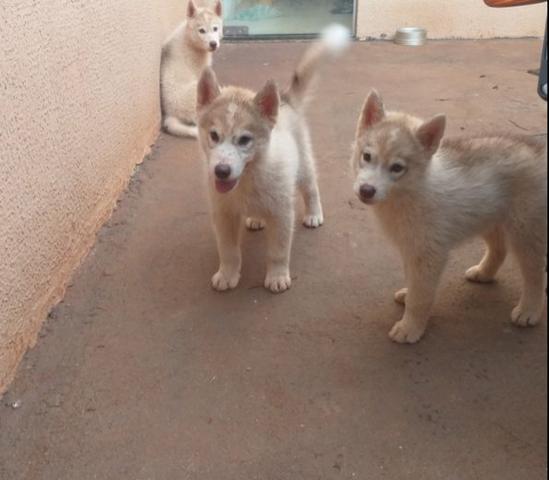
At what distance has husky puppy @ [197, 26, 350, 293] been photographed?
1.94 m

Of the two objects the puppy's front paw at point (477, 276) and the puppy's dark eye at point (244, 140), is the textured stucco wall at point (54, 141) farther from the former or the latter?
the puppy's front paw at point (477, 276)

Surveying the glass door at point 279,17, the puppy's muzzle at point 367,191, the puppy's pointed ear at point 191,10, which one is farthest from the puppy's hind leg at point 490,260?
the glass door at point 279,17

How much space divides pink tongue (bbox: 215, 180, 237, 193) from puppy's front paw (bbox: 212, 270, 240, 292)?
40 centimetres

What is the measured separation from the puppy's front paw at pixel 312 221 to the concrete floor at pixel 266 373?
38mm

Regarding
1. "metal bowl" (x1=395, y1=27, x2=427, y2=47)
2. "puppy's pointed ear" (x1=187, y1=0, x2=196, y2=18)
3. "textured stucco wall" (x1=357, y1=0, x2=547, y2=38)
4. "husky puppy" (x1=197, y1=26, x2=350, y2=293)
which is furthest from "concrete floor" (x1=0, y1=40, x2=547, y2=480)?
"textured stucco wall" (x1=357, y1=0, x2=547, y2=38)

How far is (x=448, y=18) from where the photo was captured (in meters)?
5.95

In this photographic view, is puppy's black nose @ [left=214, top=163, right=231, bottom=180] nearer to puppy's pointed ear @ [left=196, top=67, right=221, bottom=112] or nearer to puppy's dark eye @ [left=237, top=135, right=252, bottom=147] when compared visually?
puppy's dark eye @ [left=237, top=135, right=252, bottom=147]

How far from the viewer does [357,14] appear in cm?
604

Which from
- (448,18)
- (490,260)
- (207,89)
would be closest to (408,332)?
(490,260)

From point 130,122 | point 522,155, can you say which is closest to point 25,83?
point 130,122

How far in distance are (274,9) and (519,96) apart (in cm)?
272

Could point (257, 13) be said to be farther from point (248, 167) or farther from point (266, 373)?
point (266, 373)

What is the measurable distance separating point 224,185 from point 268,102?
0.34 meters

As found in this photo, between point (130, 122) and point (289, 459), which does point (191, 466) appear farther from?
point (130, 122)
